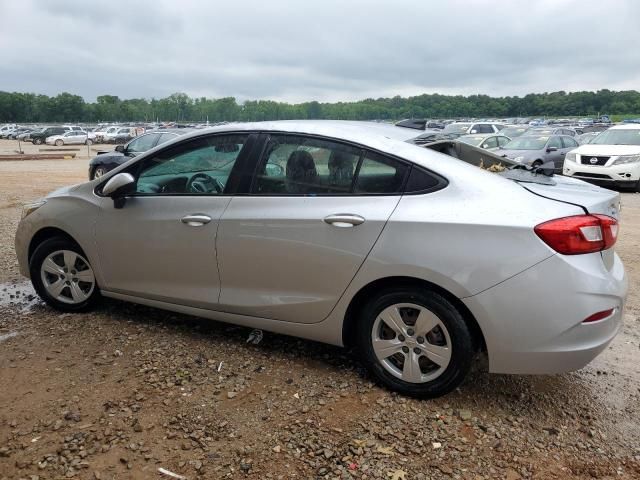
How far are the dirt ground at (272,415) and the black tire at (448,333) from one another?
0.31 ft

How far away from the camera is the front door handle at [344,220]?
9.82 feet

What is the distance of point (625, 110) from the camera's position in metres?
87.4

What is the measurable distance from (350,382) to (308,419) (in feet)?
1.54

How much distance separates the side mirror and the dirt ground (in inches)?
39.4

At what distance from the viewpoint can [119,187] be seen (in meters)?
A: 3.76

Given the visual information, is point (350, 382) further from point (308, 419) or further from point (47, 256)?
point (47, 256)

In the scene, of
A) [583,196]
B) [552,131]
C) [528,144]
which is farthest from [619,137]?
[583,196]

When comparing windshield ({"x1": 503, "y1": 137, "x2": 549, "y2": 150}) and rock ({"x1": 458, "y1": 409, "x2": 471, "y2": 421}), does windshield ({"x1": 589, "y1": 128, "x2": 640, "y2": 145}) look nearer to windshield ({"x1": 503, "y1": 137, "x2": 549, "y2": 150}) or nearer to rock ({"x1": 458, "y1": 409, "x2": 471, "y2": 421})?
windshield ({"x1": 503, "y1": 137, "x2": 549, "y2": 150})


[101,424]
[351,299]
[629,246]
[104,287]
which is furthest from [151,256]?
[629,246]

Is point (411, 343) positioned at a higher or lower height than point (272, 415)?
higher

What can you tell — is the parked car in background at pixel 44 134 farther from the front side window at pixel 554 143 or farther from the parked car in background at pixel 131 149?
the front side window at pixel 554 143

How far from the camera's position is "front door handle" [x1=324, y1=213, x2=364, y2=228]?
2994 millimetres

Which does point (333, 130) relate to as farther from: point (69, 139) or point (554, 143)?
point (69, 139)

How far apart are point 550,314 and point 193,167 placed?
2536 millimetres
